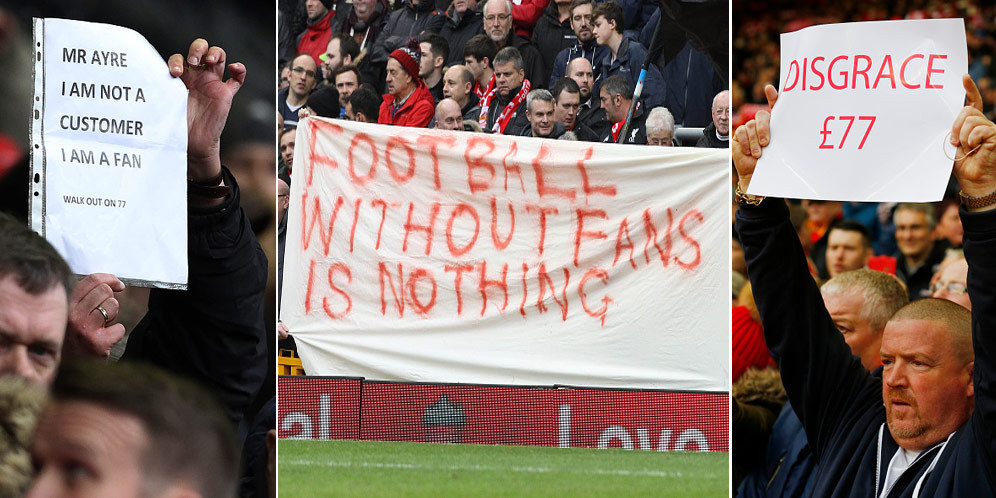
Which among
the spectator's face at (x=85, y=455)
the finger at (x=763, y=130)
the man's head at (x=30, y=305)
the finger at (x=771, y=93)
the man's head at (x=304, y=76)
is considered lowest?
the spectator's face at (x=85, y=455)

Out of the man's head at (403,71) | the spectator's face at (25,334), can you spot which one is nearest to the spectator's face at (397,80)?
the man's head at (403,71)

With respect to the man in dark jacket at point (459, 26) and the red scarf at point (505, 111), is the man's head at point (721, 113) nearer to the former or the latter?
the red scarf at point (505, 111)

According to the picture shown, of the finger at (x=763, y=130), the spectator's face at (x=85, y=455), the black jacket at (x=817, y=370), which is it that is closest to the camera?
the spectator's face at (x=85, y=455)

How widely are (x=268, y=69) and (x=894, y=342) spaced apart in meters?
2.08

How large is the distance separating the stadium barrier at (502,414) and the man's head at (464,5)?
1651 mm

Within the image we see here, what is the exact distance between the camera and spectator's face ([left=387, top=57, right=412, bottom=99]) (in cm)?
546

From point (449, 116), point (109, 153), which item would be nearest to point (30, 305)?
point (109, 153)

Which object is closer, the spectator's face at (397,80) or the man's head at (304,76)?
the spectator's face at (397,80)

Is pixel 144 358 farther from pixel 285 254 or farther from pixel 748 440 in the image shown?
pixel 748 440

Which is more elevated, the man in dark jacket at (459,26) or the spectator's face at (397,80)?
the man in dark jacket at (459,26)

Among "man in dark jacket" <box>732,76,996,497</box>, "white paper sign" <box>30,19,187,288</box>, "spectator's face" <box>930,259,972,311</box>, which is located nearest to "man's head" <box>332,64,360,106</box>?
"white paper sign" <box>30,19,187,288</box>

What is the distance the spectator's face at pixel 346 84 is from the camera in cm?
555

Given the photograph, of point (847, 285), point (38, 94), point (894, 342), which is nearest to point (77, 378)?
point (38, 94)

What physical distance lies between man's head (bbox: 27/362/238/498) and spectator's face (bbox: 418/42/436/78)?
4.44 metres
